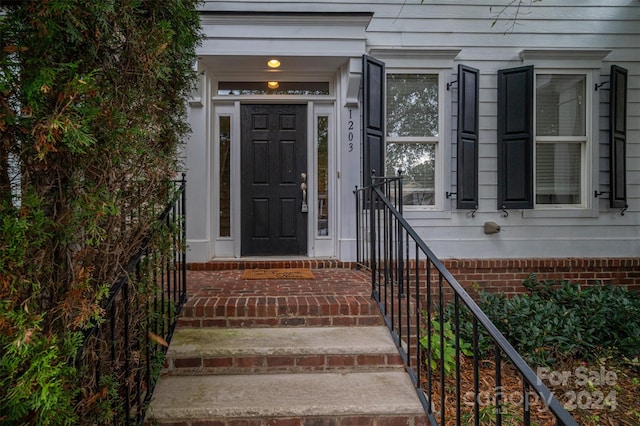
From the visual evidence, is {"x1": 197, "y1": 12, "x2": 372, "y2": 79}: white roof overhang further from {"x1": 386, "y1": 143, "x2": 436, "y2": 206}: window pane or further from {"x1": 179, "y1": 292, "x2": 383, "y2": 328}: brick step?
{"x1": 179, "y1": 292, "x2": 383, "y2": 328}: brick step

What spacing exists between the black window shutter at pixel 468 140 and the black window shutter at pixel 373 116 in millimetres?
899

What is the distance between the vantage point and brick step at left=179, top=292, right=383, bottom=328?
244 cm

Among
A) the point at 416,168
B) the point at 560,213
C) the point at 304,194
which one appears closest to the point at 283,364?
the point at 304,194

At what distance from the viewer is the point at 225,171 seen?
13.8 ft

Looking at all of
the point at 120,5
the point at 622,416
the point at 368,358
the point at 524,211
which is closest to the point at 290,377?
the point at 368,358

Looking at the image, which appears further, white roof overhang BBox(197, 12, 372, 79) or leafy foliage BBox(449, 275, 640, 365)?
white roof overhang BBox(197, 12, 372, 79)

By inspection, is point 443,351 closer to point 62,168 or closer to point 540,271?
point 62,168

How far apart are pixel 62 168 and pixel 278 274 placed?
Answer: 251cm

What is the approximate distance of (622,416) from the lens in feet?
7.83

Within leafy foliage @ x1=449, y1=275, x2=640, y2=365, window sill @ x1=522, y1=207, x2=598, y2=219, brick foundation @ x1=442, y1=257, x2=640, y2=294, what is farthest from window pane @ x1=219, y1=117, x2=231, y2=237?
window sill @ x1=522, y1=207, x2=598, y2=219

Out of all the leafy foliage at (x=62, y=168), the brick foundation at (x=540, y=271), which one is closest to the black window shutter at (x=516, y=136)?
the brick foundation at (x=540, y=271)

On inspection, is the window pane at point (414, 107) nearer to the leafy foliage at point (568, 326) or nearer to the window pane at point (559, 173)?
the window pane at point (559, 173)

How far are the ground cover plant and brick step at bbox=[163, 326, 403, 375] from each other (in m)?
0.55

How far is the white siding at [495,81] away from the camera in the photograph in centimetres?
403
